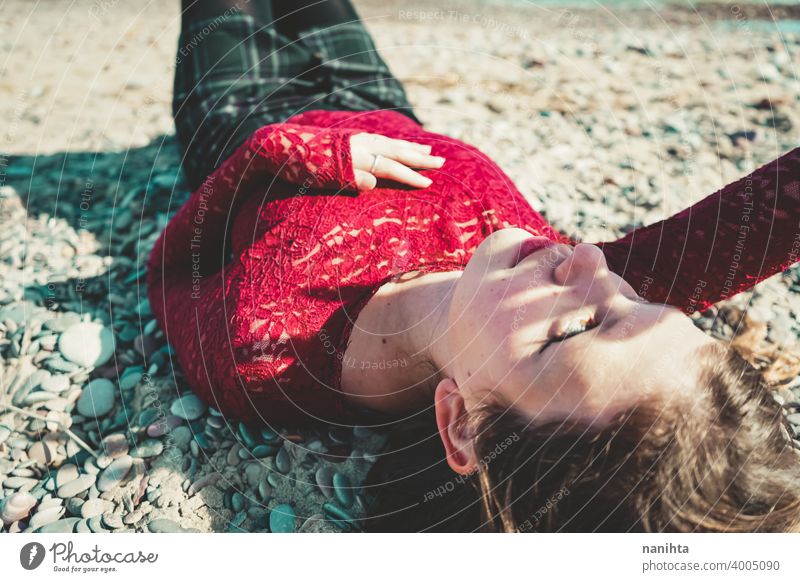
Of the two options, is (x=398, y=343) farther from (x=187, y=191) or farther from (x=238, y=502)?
(x=187, y=191)

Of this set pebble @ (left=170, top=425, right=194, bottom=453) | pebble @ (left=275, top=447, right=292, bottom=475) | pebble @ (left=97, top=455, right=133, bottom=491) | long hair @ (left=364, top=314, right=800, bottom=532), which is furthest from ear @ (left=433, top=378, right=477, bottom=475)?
pebble @ (left=97, top=455, right=133, bottom=491)

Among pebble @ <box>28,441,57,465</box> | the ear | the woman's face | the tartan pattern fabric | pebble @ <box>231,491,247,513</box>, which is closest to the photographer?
the woman's face

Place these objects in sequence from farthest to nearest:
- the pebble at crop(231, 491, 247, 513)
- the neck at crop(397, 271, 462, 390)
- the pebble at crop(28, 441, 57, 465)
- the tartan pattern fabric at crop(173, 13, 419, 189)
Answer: the tartan pattern fabric at crop(173, 13, 419, 189) < the pebble at crop(28, 441, 57, 465) < the pebble at crop(231, 491, 247, 513) < the neck at crop(397, 271, 462, 390)

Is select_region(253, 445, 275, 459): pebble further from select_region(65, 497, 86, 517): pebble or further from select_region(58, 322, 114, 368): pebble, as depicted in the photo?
select_region(58, 322, 114, 368): pebble

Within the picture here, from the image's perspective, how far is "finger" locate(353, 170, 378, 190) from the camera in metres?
2.25

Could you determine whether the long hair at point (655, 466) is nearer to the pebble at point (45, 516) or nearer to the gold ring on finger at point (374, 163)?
the gold ring on finger at point (374, 163)

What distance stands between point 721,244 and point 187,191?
2802 mm

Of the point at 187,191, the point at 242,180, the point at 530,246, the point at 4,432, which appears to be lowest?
the point at 4,432

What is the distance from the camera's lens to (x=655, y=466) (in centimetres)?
160

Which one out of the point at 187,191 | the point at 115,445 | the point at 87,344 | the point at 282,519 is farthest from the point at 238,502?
the point at 187,191

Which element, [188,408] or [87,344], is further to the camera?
[87,344]

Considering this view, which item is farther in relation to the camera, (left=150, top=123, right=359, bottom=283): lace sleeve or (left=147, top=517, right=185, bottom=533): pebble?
(left=150, top=123, right=359, bottom=283): lace sleeve

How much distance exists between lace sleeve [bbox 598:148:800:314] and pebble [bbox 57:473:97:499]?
1.98 metres
